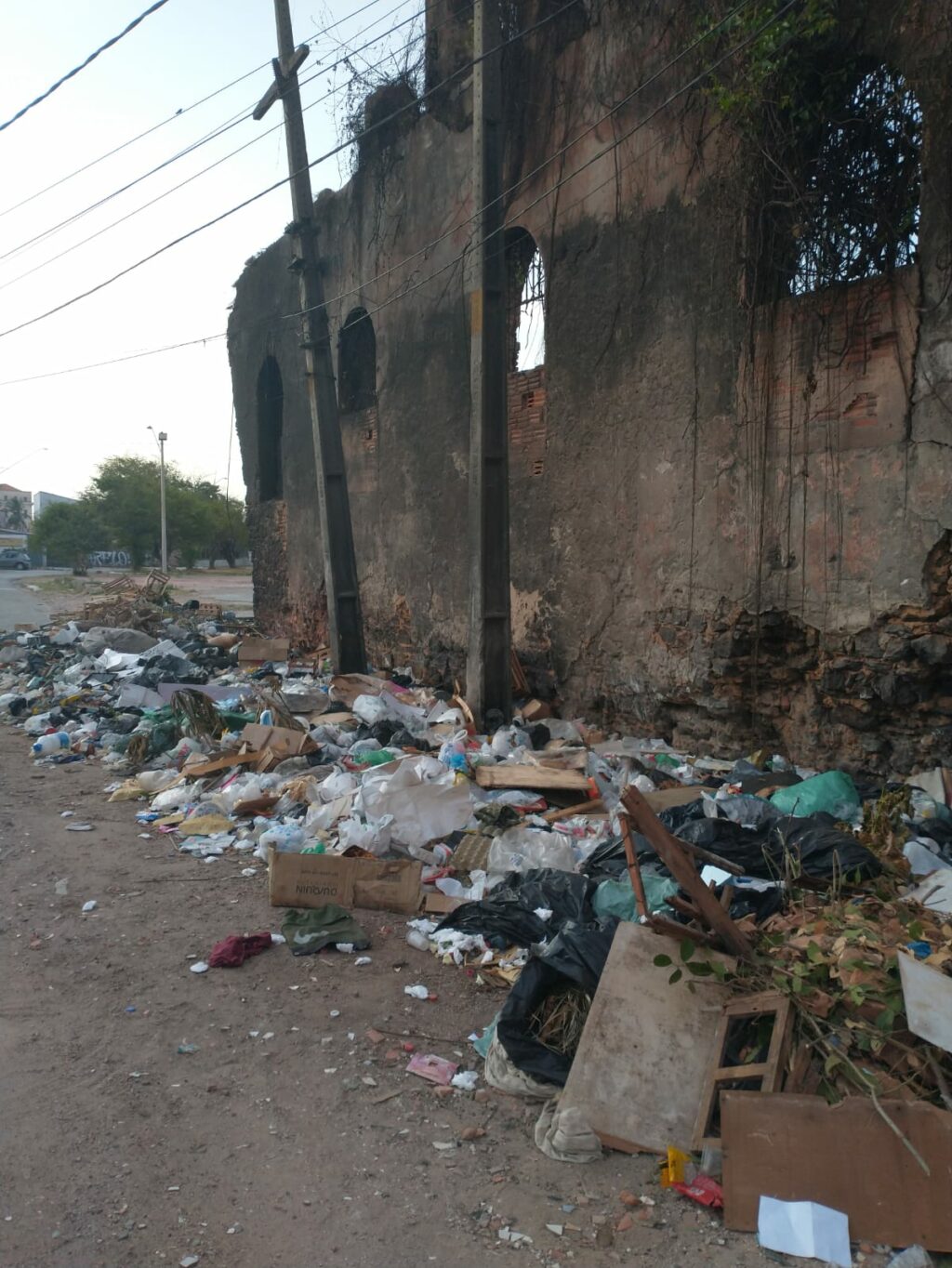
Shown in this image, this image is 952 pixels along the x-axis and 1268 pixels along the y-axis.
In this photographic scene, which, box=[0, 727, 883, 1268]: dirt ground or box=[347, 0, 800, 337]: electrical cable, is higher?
box=[347, 0, 800, 337]: electrical cable

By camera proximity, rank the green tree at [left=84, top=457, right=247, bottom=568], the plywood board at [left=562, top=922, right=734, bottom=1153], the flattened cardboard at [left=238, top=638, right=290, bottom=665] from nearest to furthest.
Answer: the plywood board at [left=562, top=922, right=734, bottom=1153] < the flattened cardboard at [left=238, top=638, right=290, bottom=665] < the green tree at [left=84, top=457, right=247, bottom=568]

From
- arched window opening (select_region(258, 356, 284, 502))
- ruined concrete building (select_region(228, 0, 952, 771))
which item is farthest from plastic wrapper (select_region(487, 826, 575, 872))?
arched window opening (select_region(258, 356, 284, 502))

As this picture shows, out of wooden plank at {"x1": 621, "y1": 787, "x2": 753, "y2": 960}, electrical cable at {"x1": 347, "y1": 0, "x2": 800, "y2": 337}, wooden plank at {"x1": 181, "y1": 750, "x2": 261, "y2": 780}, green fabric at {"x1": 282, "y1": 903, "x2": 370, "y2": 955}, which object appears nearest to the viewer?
wooden plank at {"x1": 621, "y1": 787, "x2": 753, "y2": 960}

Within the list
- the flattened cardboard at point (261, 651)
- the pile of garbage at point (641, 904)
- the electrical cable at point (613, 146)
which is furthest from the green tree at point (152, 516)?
the pile of garbage at point (641, 904)

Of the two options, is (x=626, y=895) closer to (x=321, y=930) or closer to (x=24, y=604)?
(x=321, y=930)

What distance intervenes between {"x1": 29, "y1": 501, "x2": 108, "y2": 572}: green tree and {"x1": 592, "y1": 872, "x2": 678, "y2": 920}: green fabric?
169 feet

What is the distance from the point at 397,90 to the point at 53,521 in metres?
49.4

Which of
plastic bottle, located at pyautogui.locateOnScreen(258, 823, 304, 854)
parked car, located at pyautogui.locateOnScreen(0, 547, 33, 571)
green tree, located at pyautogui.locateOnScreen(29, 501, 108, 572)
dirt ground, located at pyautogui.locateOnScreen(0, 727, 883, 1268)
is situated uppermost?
green tree, located at pyautogui.locateOnScreen(29, 501, 108, 572)

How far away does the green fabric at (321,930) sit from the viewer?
4.41m

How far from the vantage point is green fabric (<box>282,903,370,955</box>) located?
4414mm

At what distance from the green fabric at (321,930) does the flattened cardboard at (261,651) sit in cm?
818

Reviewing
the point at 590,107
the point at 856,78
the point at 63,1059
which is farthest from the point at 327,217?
the point at 63,1059

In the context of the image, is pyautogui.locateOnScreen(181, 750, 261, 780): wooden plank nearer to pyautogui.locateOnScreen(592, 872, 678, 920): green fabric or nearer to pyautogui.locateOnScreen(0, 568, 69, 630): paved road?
pyautogui.locateOnScreen(592, 872, 678, 920): green fabric

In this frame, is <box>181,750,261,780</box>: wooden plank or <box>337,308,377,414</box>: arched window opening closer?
<box>181,750,261,780</box>: wooden plank
